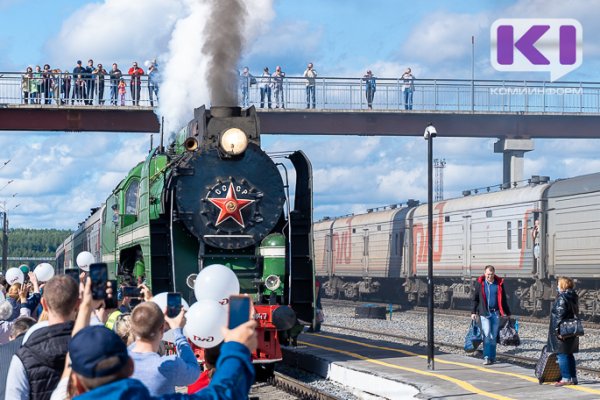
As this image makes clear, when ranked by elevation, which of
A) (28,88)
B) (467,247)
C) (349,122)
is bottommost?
(467,247)

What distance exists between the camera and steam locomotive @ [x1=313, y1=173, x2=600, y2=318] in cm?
2555

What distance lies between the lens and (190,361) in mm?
5504

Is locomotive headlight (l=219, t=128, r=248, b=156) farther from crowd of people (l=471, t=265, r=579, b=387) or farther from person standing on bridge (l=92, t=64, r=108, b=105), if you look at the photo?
person standing on bridge (l=92, t=64, r=108, b=105)

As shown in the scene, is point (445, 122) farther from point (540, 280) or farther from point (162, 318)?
point (162, 318)

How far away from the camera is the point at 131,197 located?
639 inches

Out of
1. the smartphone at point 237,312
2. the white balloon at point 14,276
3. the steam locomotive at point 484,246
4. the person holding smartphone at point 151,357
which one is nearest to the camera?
the smartphone at point 237,312

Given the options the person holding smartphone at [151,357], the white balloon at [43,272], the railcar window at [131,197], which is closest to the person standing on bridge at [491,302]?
the railcar window at [131,197]

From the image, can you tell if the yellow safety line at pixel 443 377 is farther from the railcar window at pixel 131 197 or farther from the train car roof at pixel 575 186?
the train car roof at pixel 575 186

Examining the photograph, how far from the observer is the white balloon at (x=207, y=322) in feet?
15.9

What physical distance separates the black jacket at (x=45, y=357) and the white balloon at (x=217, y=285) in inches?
27.9

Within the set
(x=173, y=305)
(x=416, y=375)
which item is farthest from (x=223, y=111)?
(x=173, y=305)

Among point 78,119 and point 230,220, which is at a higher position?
point 78,119

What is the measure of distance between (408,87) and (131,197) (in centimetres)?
2026

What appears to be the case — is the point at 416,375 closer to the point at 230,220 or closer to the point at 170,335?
the point at 230,220
